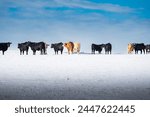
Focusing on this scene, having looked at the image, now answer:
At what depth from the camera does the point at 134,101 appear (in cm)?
770

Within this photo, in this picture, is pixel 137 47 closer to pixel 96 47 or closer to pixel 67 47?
pixel 96 47

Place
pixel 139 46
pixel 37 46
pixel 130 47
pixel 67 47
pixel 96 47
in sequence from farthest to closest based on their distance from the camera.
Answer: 1. pixel 130 47
2. pixel 139 46
3. pixel 96 47
4. pixel 67 47
5. pixel 37 46

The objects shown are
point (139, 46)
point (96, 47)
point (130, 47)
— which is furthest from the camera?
point (130, 47)

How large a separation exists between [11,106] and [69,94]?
166 centimetres

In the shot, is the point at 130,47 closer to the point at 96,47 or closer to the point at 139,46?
the point at 139,46

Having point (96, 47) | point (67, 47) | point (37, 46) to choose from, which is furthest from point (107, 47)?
point (37, 46)

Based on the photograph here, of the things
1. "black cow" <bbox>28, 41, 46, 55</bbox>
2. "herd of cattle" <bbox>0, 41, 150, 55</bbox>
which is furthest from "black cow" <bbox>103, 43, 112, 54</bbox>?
"black cow" <bbox>28, 41, 46, 55</bbox>

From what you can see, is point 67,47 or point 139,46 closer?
point 67,47

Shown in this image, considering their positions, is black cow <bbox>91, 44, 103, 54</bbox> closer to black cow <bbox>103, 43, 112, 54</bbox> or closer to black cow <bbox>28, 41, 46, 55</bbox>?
Answer: black cow <bbox>103, 43, 112, 54</bbox>

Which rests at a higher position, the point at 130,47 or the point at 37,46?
the point at 130,47

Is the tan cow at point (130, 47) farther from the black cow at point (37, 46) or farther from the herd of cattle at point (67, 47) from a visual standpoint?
the black cow at point (37, 46)

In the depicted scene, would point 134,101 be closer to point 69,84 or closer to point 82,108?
point 82,108

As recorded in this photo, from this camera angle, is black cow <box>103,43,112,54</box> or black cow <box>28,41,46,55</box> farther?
black cow <box>103,43,112,54</box>

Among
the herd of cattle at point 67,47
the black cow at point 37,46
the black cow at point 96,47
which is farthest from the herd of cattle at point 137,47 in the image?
the black cow at point 37,46
